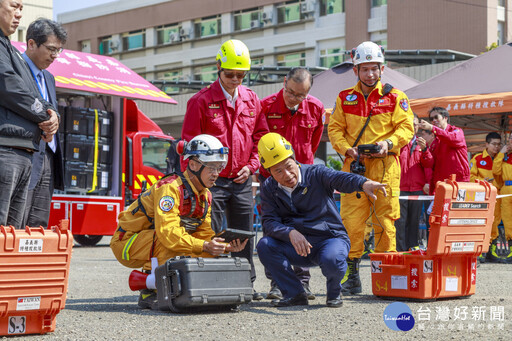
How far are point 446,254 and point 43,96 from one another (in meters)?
3.29

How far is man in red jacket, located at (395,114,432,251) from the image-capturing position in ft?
36.4

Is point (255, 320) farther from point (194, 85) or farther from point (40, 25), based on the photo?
point (194, 85)

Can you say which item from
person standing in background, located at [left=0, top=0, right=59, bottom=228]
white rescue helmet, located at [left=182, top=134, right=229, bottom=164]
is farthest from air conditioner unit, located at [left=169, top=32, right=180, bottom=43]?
person standing in background, located at [left=0, top=0, right=59, bottom=228]

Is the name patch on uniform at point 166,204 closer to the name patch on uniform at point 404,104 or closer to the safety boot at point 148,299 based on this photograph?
the safety boot at point 148,299

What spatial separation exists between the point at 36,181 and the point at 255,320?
1.79 metres

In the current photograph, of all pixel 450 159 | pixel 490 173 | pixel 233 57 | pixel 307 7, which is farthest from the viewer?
pixel 307 7

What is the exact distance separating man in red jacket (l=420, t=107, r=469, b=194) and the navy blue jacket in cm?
298

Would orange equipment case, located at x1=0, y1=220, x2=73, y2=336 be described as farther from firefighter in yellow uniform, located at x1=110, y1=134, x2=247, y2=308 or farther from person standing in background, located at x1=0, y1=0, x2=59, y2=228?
firefighter in yellow uniform, located at x1=110, y1=134, x2=247, y2=308

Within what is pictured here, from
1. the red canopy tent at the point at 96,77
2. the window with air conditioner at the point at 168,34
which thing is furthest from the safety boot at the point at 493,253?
the window with air conditioner at the point at 168,34

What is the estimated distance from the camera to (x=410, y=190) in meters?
11.2

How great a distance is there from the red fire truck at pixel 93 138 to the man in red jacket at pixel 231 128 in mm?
7152

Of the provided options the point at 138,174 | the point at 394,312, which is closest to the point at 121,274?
the point at 394,312

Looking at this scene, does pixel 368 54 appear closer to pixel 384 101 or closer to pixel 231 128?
pixel 384 101

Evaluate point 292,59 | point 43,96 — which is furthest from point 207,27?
point 43,96
